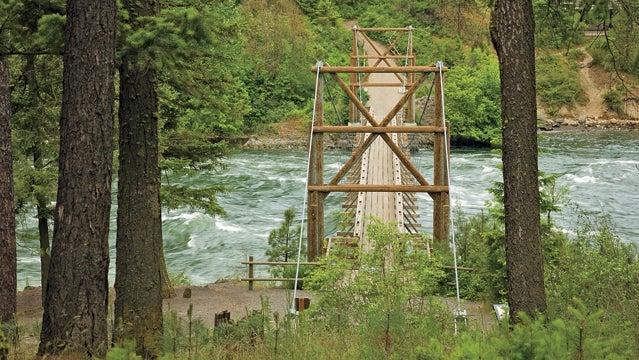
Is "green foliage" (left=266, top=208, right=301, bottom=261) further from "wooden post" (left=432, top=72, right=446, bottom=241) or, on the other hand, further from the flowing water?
"wooden post" (left=432, top=72, right=446, bottom=241)

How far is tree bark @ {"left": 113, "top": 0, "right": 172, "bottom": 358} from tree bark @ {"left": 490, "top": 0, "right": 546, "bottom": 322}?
251 centimetres

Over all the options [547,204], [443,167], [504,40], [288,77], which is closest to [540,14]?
[504,40]

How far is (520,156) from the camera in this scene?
521cm

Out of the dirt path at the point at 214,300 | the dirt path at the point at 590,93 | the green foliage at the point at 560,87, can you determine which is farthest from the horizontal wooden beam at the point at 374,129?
the dirt path at the point at 590,93

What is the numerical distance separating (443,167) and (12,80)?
5563 millimetres

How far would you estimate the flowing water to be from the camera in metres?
15.8

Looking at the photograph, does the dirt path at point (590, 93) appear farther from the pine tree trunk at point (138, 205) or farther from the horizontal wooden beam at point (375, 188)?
the pine tree trunk at point (138, 205)

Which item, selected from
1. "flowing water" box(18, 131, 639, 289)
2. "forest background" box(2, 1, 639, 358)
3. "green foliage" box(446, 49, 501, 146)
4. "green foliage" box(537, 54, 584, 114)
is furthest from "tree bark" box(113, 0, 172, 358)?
"green foliage" box(537, 54, 584, 114)

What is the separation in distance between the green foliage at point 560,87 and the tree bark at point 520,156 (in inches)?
1157

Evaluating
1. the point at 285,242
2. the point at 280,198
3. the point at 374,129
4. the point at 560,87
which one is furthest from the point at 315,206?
the point at 560,87

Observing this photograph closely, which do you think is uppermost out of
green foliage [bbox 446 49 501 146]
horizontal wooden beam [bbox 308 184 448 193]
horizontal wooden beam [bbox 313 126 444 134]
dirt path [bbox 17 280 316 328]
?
green foliage [bbox 446 49 501 146]

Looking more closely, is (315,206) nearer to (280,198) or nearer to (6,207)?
(6,207)

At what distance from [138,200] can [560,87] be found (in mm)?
29780

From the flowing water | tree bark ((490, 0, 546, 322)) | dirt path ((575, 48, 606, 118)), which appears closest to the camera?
tree bark ((490, 0, 546, 322))
